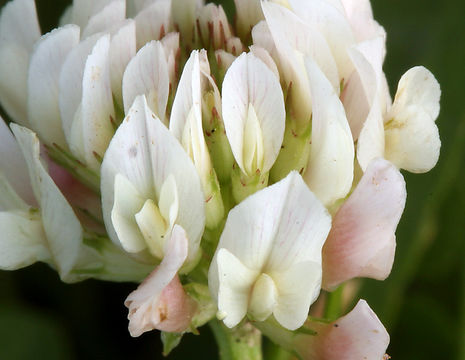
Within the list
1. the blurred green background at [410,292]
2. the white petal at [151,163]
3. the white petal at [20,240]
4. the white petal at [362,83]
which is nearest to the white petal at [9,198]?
the white petal at [20,240]

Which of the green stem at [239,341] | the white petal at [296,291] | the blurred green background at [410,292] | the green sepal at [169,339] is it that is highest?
the white petal at [296,291]

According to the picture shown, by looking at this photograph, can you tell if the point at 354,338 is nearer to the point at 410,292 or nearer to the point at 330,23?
the point at 330,23

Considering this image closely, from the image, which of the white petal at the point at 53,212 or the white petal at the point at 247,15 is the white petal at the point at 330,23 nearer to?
the white petal at the point at 247,15

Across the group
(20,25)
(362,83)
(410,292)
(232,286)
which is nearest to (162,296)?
(232,286)

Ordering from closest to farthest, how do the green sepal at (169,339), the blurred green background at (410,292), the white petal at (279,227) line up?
the white petal at (279,227) → the green sepal at (169,339) → the blurred green background at (410,292)

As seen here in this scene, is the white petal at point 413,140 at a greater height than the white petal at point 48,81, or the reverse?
the white petal at point 48,81

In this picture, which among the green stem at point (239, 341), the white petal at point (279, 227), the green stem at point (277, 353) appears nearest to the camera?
the white petal at point (279, 227)

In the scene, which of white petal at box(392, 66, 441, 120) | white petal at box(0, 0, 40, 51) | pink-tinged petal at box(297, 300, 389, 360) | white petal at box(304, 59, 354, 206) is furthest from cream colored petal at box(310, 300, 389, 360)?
white petal at box(0, 0, 40, 51)

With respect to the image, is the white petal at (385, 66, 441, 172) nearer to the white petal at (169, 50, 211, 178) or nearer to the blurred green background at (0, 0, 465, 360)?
the white petal at (169, 50, 211, 178)
